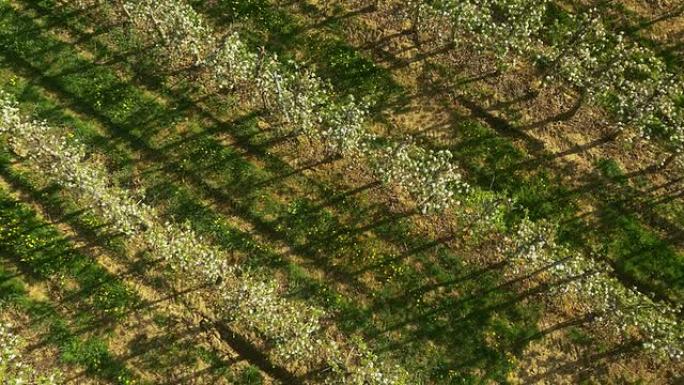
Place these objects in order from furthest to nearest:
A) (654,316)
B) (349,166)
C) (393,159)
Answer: (349,166) → (393,159) → (654,316)

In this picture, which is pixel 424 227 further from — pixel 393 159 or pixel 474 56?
pixel 474 56

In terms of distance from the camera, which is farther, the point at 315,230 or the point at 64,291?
the point at 315,230

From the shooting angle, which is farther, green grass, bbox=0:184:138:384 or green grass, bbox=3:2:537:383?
green grass, bbox=3:2:537:383

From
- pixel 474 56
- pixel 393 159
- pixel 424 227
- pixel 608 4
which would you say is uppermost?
pixel 608 4

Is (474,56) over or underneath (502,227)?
over

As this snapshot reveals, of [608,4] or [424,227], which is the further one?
[608,4]

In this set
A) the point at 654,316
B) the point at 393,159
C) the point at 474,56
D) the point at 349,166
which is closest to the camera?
the point at 654,316

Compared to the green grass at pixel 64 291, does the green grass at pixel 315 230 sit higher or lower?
higher

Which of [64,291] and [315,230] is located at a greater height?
[315,230]

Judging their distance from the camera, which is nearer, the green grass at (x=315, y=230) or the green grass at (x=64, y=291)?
the green grass at (x=64, y=291)

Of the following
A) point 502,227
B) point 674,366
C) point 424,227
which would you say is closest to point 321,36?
point 424,227

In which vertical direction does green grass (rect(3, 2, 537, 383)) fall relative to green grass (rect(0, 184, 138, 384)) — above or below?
above
